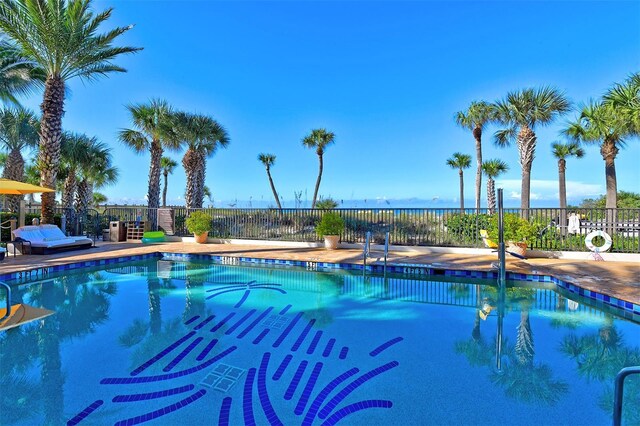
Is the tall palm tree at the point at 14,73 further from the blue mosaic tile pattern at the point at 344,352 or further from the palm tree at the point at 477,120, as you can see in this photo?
the palm tree at the point at 477,120

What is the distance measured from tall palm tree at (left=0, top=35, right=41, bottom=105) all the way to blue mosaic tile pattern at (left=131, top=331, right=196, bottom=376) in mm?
11421

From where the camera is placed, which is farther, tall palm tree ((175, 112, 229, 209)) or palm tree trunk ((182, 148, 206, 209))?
palm tree trunk ((182, 148, 206, 209))

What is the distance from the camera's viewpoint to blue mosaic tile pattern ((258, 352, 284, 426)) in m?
2.35

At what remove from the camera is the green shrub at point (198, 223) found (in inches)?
457

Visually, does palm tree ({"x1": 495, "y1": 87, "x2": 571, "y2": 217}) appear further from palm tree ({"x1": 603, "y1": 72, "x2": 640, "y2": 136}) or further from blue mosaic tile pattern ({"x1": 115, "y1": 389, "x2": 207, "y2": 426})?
blue mosaic tile pattern ({"x1": 115, "y1": 389, "x2": 207, "y2": 426})

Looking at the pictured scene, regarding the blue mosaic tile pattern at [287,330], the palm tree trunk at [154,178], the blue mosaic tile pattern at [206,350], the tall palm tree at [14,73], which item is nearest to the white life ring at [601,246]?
the blue mosaic tile pattern at [287,330]

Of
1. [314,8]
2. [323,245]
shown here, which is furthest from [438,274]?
[314,8]

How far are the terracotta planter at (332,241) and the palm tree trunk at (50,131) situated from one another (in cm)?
879

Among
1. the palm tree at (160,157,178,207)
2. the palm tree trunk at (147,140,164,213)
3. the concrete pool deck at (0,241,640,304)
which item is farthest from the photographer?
the palm tree at (160,157,178,207)

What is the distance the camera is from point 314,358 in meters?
3.36

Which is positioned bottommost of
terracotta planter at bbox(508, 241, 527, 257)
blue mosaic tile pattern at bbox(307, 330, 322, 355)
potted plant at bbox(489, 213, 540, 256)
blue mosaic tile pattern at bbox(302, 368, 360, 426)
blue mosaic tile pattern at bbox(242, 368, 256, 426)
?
blue mosaic tile pattern at bbox(302, 368, 360, 426)

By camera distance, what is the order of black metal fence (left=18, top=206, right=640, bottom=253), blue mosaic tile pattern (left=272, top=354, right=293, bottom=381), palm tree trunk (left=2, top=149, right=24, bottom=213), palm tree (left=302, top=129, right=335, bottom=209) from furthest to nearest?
palm tree (left=302, top=129, right=335, bottom=209), palm tree trunk (left=2, top=149, right=24, bottom=213), black metal fence (left=18, top=206, right=640, bottom=253), blue mosaic tile pattern (left=272, top=354, right=293, bottom=381)

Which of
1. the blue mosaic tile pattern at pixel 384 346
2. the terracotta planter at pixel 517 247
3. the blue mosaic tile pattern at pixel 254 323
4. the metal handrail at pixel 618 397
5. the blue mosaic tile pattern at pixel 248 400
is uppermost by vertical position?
the terracotta planter at pixel 517 247

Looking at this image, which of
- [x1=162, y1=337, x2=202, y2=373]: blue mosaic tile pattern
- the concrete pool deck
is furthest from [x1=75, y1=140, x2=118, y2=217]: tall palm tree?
[x1=162, y1=337, x2=202, y2=373]: blue mosaic tile pattern
